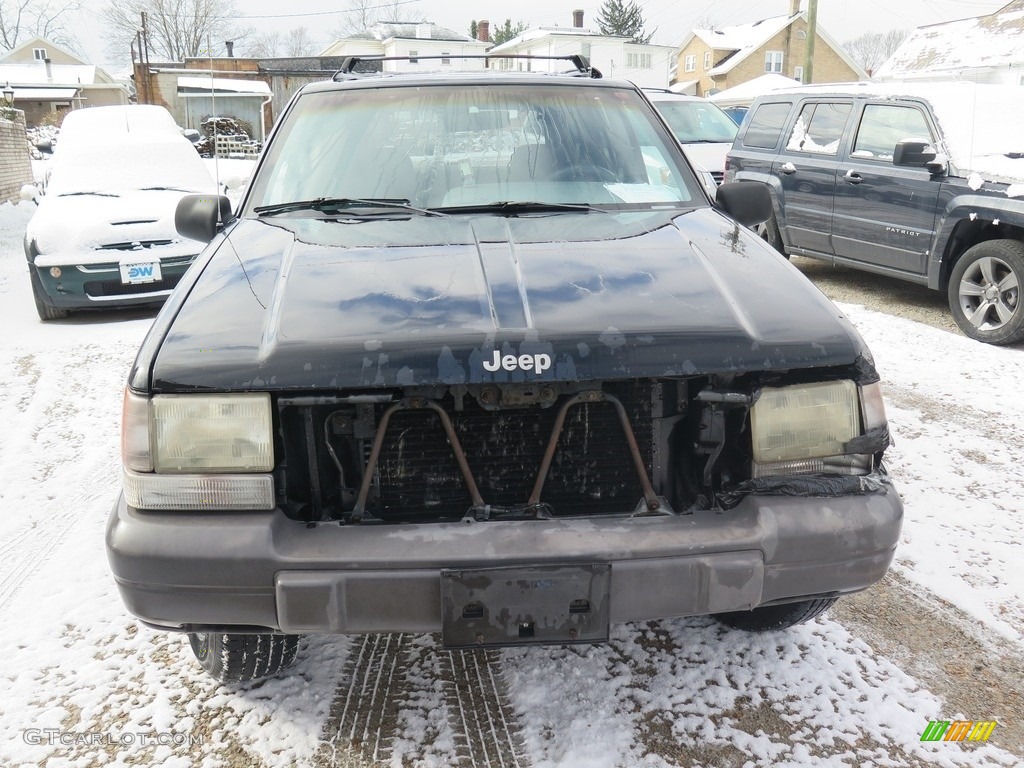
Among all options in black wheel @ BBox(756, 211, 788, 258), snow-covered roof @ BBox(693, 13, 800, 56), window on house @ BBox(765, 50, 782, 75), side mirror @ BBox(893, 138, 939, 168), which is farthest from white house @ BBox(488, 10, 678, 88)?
side mirror @ BBox(893, 138, 939, 168)

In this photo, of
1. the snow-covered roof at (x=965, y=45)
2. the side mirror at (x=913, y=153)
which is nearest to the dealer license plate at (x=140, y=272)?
the side mirror at (x=913, y=153)

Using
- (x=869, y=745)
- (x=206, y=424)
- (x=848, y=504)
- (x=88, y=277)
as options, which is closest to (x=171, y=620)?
(x=206, y=424)

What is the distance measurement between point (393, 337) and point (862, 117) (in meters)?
6.77

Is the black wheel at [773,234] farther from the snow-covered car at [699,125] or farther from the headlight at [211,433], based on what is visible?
the headlight at [211,433]

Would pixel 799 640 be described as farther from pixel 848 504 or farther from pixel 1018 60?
pixel 1018 60

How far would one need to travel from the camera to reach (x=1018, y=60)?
3203 centimetres

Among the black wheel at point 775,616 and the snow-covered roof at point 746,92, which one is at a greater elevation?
the snow-covered roof at point 746,92

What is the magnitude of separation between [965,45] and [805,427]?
1609 inches

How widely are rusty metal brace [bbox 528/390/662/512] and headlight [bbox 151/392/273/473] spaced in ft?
2.19

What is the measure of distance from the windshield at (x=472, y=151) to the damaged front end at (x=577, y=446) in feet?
3.47

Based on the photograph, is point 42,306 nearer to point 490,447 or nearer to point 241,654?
point 241,654

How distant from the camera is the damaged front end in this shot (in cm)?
203

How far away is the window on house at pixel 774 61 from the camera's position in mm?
50312

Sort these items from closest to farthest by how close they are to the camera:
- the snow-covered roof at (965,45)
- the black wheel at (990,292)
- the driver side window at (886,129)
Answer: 1. the black wheel at (990,292)
2. the driver side window at (886,129)
3. the snow-covered roof at (965,45)
